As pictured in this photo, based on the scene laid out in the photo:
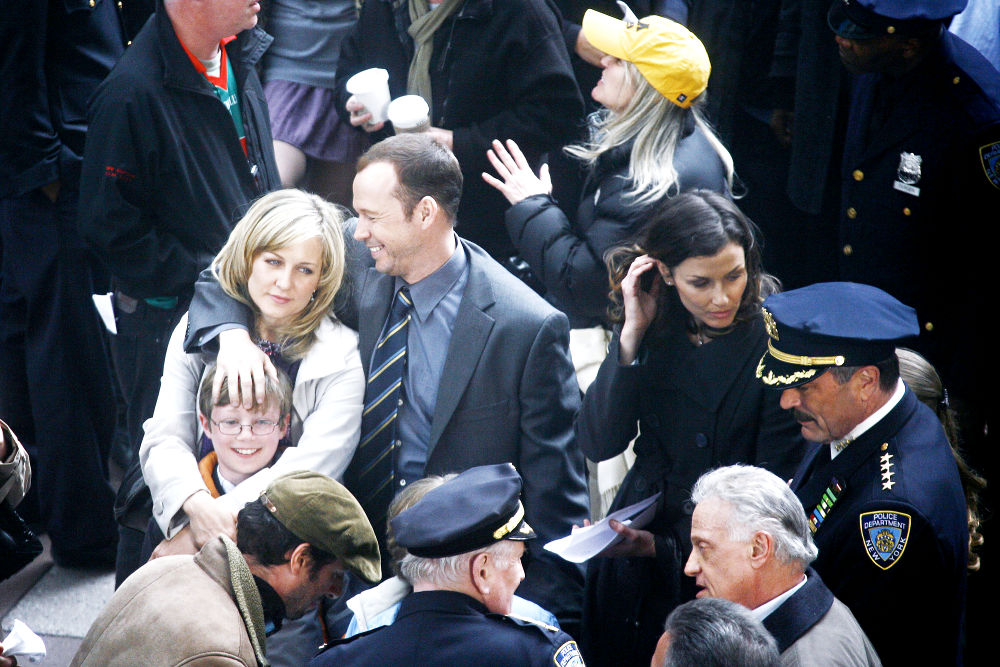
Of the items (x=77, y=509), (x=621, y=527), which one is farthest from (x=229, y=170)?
(x=621, y=527)

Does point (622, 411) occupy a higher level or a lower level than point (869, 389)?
lower

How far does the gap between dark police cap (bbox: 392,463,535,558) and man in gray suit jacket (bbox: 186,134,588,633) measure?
23.2 inches

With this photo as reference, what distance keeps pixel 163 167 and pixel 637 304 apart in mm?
1819

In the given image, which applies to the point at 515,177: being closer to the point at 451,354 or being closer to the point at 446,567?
the point at 451,354

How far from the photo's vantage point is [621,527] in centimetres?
348

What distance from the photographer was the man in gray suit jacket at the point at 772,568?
2646 millimetres

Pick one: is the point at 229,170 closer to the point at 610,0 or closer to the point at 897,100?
the point at 610,0

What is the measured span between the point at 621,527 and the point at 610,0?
104 inches

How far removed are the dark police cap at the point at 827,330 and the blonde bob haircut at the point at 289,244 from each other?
4.57 ft

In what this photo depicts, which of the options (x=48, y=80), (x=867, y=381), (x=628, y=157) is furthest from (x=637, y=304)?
(x=48, y=80)

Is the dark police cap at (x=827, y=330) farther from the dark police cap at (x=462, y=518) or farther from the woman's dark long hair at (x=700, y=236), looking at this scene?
the dark police cap at (x=462, y=518)

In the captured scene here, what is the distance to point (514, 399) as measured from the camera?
3.57 m

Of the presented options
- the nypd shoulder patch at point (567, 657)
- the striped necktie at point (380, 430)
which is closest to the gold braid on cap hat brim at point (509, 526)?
the nypd shoulder patch at point (567, 657)

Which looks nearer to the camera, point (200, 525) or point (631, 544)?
point (200, 525)
